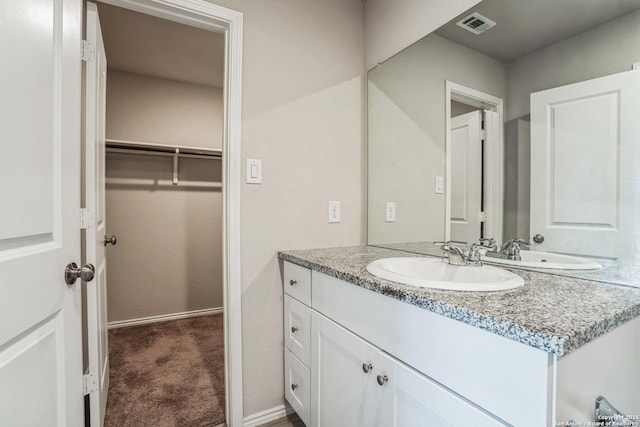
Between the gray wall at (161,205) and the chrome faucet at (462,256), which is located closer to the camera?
the chrome faucet at (462,256)

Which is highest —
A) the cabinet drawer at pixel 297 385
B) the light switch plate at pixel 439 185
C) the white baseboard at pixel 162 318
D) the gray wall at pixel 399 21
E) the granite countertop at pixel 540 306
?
the gray wall at pixel 399 21

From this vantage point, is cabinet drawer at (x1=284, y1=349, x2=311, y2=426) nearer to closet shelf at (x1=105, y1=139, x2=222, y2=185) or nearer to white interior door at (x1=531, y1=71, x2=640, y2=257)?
white interior door at (x1=531, y1=71, x2=640, y2=257)

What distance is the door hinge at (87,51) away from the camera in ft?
4.28

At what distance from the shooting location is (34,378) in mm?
802

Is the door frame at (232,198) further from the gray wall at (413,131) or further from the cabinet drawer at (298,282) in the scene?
the gray wall at (413,131)

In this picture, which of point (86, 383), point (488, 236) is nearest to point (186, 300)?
point (86, 383)

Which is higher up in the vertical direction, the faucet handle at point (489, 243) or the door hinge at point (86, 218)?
the door hinge at point (86, 218)

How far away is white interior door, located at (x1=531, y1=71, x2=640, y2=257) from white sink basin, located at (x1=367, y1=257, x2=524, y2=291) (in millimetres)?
267

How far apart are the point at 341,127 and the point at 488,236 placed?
993 millimetres

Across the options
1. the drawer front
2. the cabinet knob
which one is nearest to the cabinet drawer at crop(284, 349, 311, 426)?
the drawer front

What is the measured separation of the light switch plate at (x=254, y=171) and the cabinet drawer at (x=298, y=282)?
45 cm

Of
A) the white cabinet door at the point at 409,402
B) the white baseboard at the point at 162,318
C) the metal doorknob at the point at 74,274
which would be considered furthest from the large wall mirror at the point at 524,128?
the white baseboard at the point at 162,318

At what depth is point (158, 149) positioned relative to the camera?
2771mm

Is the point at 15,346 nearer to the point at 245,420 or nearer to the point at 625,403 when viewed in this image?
the point at 245,420
